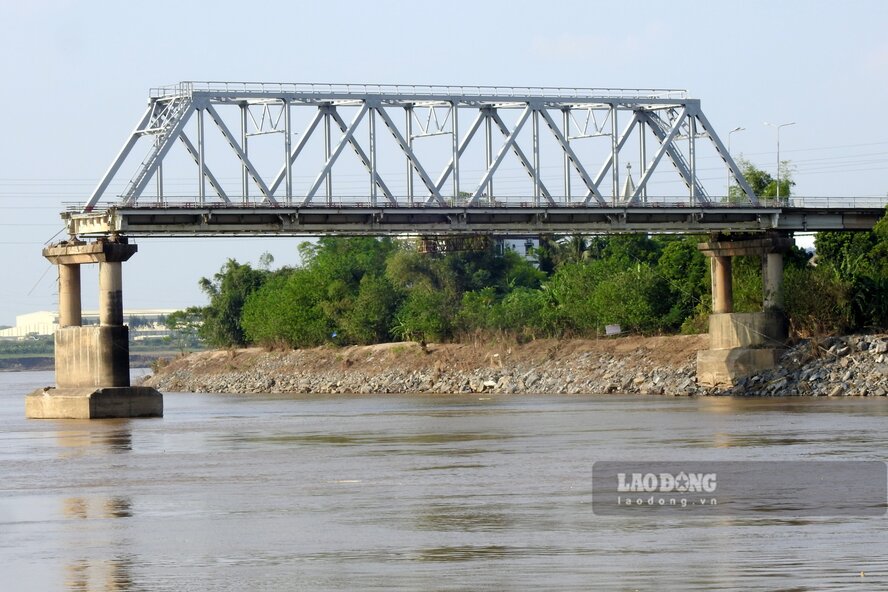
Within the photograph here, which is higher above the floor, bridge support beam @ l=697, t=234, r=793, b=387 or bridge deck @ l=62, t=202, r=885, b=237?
bridge deck @ l=62, t=202, r=885, b=237

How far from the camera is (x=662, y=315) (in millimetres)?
96938

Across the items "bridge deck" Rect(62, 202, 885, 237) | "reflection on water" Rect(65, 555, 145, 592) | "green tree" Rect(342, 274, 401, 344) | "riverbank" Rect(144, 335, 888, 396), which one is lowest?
"reflection on water" Rect(65, 555, 145, 592)

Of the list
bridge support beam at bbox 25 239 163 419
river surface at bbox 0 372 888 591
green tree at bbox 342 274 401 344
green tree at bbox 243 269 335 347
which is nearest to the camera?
river surface at bbox 0 372 888 591

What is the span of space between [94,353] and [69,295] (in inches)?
161

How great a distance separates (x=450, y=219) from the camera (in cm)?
7588

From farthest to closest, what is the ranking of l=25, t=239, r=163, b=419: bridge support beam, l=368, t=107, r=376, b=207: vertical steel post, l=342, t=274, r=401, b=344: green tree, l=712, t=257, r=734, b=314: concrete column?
l=342, t=274, r=401, b=344: green tree
l=712, t=257, r=734, b=314: concrete column
l=368, t=107, r=376, b=207: vertical steel post
l=25, t=239, r=163, b=419: bridge support beam

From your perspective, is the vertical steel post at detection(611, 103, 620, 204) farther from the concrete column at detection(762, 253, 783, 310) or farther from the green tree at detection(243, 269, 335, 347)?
the green tree at detection(243, 269, 335, 347)

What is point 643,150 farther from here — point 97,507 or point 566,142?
point 97,507

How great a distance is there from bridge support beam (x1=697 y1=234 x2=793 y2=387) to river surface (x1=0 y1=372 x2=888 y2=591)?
22.5m

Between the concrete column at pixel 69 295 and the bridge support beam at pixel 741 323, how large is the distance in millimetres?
31137

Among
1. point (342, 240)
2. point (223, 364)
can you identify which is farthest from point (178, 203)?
point (342, 240)

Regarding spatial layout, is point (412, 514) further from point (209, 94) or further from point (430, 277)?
point (430, 277)

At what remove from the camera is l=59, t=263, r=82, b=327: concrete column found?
220 ft

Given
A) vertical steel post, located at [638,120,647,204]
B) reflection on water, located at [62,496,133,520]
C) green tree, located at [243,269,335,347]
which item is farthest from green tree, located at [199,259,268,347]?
reflection on water, located at [62,496,133,520]
